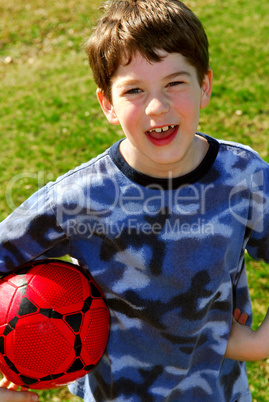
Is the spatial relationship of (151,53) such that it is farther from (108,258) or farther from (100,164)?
(108,258)

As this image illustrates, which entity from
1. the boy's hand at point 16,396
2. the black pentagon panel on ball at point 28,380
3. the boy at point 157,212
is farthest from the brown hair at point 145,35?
the boy's hand at point 16,396

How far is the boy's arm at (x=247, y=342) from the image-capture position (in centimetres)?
234

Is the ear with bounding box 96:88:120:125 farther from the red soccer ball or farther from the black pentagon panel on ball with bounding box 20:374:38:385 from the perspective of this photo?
the black pentagon panel on ball with bounding box 20:374:38:385

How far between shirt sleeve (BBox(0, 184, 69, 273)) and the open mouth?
0.58 m

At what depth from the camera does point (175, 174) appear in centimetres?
227

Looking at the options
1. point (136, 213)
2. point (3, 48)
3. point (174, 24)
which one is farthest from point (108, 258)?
point (3, 48)

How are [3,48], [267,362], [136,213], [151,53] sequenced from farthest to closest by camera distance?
[3,48]
[267,362]
[136,213]
[151,53]

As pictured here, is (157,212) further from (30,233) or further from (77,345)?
(77,345)

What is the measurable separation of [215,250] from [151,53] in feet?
3.20

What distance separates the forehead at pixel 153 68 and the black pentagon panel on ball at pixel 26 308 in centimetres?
114

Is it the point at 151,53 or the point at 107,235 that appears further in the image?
the point at 107,235

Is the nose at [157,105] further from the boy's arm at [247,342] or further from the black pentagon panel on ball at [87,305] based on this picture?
the boy's arm at [247,342]

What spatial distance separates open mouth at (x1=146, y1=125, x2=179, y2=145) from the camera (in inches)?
84.6

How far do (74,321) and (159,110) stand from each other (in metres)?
1.09
